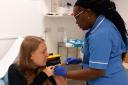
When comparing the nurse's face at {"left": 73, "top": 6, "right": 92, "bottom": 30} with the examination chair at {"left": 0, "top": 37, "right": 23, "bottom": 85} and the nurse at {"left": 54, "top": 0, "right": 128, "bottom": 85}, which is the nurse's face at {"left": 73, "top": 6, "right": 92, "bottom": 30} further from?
the examination chair at {"left": 0, "top": 37, "right": 23, "bottom": 85}

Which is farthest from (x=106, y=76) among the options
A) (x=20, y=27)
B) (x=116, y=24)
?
(x=20, y=27)

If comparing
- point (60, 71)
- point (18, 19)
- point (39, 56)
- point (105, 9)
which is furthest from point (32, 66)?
point (18, 19)

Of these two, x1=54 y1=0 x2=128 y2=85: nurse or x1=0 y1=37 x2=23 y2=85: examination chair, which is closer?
x1=54 y1=0 x2=128 y2=85: nurse

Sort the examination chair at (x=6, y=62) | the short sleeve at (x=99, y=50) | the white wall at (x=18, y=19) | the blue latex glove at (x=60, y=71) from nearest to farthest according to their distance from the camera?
the short sleeve at (x=99, y=50) → the blue latex glove at (x=60, y=71) → the examination chair at (x=6, y=62) → the white wall at (x=18, y=19)

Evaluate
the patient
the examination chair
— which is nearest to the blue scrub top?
the patient

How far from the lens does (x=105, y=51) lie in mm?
1443

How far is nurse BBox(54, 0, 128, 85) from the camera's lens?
1.45m

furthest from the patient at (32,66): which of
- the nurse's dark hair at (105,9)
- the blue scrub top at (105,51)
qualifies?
the nurse's dark hair at (105,9)

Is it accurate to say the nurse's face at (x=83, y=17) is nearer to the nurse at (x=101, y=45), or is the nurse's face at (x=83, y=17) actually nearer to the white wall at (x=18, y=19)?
the nurse at (x=101, y=45)

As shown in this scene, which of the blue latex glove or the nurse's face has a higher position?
the nurse's face

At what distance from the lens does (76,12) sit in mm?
1585

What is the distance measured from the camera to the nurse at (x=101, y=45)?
1449 mm

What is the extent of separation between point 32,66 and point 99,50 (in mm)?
475

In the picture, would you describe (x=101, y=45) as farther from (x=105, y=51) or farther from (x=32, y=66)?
(x=32, y=66)
